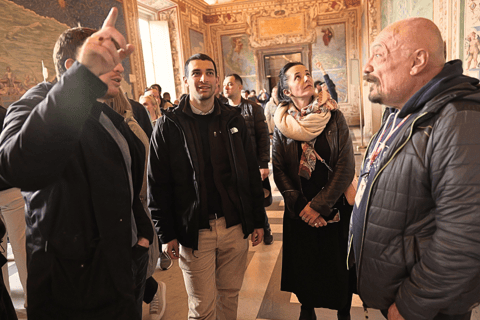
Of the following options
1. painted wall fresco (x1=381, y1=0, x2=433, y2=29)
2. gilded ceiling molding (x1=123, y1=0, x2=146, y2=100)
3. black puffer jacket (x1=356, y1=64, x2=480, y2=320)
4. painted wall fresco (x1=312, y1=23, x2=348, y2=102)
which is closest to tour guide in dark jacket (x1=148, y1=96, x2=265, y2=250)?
black puffer jacket (x1=356, y1=64, x2=480, y2=320)

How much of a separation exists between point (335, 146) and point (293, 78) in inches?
24.8

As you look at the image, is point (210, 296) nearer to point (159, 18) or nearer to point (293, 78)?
point (293, 78)

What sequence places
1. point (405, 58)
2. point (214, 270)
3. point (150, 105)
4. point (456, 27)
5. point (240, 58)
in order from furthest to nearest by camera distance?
point (240, 58)
point (150, 105)
point (456, 27)
point (214, 270)
point (405, 58)

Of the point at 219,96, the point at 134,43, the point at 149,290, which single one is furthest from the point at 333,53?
the point at 149,290

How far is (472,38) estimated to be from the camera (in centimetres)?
351

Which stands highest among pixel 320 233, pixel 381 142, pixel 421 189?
pixel 381 142

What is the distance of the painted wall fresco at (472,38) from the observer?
339cm

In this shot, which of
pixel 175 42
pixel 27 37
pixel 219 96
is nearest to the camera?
pixel 219 96

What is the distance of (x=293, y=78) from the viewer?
8.15 feet

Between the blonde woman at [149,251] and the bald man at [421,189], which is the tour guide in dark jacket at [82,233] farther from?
the bald man at [421,189]

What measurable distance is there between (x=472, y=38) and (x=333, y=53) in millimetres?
13375

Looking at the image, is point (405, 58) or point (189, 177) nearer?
point (405, 58)

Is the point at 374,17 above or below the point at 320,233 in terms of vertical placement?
above

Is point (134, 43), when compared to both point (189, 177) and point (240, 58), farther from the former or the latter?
point (189, 177)
